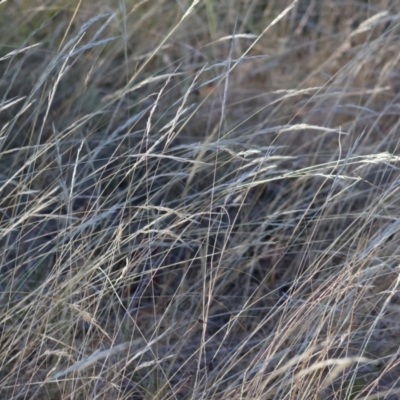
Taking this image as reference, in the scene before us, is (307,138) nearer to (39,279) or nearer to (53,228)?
(53,228)

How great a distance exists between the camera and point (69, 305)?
4.40ft

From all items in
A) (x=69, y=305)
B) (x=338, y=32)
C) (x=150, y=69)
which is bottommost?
(x=338, y=32)

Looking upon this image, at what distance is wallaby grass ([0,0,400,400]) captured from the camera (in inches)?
53.8

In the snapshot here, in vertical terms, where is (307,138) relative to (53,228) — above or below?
below

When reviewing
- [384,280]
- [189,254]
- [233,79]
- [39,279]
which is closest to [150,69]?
[233,79]

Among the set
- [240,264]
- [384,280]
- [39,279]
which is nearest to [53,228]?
[39,279]

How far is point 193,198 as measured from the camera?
212cm

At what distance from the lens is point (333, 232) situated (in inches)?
79.0

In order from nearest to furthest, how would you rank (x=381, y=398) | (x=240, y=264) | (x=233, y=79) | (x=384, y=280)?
(x=381, y=398) → (x=384, y=280) → (x=240, y=264) → (x=233, y=79)

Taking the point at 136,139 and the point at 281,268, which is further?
the point at 136,139

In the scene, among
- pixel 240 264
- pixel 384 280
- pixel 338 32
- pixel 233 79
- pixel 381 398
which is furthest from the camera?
pixel 338 32

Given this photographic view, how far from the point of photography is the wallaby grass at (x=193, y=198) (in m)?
1.37

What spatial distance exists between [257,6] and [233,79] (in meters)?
0.62

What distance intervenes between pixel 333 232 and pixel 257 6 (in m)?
1.61
